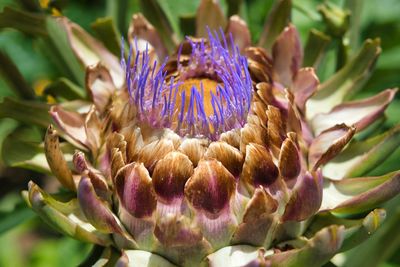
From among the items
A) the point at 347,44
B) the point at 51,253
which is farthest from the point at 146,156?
the point at 51,253

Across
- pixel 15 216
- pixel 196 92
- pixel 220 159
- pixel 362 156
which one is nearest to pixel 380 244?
pixel 362 156

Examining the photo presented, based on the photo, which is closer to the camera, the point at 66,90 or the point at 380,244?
the point at 380,244

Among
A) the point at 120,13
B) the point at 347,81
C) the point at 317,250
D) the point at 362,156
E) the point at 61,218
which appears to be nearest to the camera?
the point at 317,250

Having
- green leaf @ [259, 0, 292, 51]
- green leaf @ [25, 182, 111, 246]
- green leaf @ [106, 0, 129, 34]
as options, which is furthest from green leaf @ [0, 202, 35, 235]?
green leaf @ [259, 0, 292, 51]

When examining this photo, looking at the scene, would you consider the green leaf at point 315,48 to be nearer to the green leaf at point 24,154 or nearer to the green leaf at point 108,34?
the green leaf at point 108,34

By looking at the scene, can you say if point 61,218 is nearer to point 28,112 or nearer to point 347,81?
point 28,112

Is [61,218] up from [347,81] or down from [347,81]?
down
